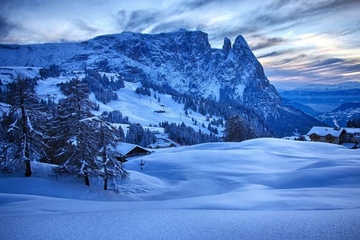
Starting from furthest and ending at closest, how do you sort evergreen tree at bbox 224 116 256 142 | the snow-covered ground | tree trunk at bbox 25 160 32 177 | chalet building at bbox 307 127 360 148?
1. chalet building at bbox 307 127 360 148
2. evergreen tree at bbox 224 116 256 142
3. tree trunk at bbox 25 160 32 177
4. the snow-covered ground

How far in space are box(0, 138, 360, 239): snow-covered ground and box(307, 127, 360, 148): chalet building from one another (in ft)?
187

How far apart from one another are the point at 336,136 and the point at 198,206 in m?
78.4

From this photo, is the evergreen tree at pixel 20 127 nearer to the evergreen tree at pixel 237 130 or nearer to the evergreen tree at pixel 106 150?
the evergreen tree at pixel 106 150

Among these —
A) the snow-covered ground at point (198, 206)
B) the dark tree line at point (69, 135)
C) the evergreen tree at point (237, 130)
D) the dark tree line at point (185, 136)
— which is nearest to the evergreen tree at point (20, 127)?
the dark tree line at point (69, 135)

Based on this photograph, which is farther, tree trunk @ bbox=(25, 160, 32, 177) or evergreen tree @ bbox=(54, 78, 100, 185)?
tree trunk @ bbox=(25, 160, 32, 177)

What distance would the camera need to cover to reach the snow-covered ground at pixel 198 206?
14.9 feet

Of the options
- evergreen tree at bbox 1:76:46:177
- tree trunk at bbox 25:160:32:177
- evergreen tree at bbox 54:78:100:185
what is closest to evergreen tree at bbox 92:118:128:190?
evergreen tree at bbox 54:78:100:185

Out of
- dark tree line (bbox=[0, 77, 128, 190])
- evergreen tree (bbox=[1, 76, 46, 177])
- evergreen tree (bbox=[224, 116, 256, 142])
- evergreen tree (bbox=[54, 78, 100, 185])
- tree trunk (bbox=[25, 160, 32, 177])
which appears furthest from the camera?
evergreen tree (bbox=[224, 116, 256, 142])

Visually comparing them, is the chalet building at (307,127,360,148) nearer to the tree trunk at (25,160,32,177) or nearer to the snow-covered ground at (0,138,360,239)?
the snow-covered ground at (0,138,360,239)

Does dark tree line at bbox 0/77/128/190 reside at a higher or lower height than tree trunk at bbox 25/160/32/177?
higher

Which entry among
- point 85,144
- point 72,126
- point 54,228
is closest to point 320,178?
point 54,228

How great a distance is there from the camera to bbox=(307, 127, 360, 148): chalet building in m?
68.5

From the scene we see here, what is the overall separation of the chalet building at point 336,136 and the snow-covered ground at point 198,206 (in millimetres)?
Result: 57070

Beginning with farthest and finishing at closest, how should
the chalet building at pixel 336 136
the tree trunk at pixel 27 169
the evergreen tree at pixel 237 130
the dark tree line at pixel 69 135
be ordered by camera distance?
the chalet building at pixel 336 136, the evergreen tree at pixel 237 130, the tree trunk at pixel 27 169, the dark tree line at pixel 69 135
